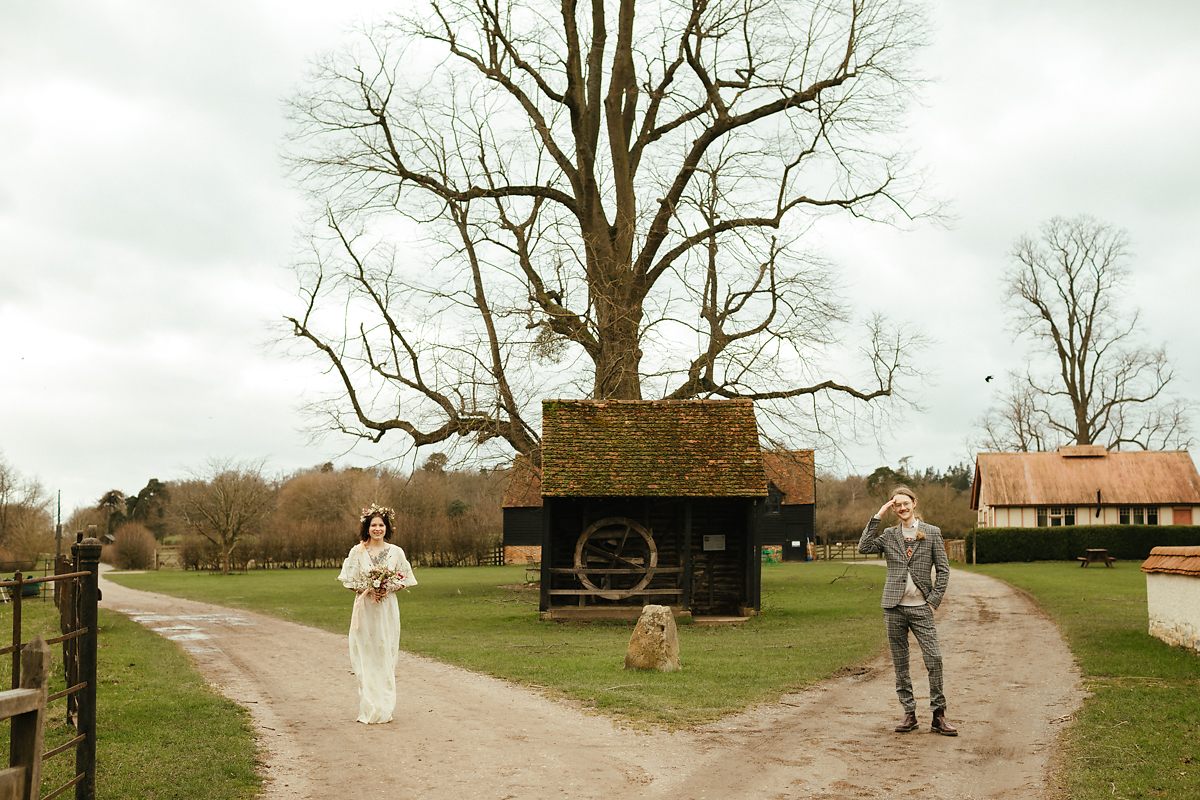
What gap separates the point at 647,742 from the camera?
956 centimetres

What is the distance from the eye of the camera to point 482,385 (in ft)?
95.1

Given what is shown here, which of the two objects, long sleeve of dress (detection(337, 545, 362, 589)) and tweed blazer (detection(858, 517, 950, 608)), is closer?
tweed blazer (detection(858, 517, 950, 608))

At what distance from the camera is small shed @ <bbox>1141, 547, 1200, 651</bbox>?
1527cm

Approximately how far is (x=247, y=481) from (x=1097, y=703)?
2261 inches

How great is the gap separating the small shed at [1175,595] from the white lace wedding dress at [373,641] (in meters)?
11.0

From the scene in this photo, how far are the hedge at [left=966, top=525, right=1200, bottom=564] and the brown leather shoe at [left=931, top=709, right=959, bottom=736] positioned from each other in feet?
131

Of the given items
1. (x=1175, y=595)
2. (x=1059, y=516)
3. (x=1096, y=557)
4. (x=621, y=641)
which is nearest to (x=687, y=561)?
(x=621, y=641)

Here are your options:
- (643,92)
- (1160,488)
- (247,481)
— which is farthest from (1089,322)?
(247,481)

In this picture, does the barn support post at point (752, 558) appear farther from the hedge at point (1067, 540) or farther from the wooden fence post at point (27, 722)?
the hedge at point (1067, 540)

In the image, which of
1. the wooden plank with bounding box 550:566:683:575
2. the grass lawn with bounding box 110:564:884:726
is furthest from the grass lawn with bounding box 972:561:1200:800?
the wooden plank with bounding box 550:566:683:575

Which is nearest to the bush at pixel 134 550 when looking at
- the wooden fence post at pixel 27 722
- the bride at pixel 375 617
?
the bride at pixel 375 617

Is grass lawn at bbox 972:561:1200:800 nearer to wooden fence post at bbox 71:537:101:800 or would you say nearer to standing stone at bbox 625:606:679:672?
standing stone at bbox 625:606:679:672

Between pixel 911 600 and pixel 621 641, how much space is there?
10423 mm

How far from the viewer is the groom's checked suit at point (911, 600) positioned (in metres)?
9.97
